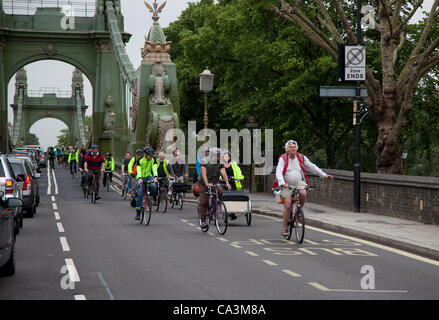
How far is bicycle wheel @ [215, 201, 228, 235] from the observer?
14.5 metres

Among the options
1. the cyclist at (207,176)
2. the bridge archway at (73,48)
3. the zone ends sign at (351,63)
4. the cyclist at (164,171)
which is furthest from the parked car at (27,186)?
the bridge archway at (73,48)

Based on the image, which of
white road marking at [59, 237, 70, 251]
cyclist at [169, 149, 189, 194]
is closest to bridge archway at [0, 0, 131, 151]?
cyclist at [169, 149, 189, 194]

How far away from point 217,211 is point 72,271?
220 inches

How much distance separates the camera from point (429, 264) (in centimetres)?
1048

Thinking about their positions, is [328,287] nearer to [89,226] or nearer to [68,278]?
[68,278]

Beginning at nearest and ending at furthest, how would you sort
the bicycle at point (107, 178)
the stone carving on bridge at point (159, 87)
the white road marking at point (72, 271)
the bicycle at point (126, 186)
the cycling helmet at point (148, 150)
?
the white road marking at point (72, 271), the cycling helmet at point (148, 150), the bicycle at point (126, 186), the bicycle at point (107, 178), the stone carving on bridge at point (159, 87)

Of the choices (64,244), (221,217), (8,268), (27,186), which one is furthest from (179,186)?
(8,268)

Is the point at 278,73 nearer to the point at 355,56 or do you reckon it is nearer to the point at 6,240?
the point at 355,56

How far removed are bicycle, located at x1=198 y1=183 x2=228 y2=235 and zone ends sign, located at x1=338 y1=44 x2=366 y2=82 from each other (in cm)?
572

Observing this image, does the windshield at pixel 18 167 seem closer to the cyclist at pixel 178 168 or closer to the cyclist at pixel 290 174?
the cyclist at pixel 178 168

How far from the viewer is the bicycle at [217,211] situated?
47.8 ft

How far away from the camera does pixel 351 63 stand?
19.2 metres

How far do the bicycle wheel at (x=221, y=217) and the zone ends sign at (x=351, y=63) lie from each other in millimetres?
5992
